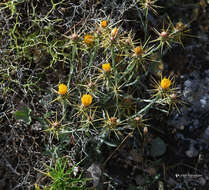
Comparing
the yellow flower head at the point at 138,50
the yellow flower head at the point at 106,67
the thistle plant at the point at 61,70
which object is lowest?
the thistle plant at the point at 61,70

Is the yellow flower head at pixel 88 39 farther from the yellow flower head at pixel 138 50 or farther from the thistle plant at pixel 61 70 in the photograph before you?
the yellow flower head at pixel 138 50

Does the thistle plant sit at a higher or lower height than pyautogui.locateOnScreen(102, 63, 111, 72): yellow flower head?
lower

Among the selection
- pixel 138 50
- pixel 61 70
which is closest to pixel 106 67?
pixel 138 50

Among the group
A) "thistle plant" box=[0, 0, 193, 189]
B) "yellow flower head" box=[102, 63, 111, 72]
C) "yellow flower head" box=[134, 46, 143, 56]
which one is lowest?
"thistle plant" box=[0, 0, 193, 189]

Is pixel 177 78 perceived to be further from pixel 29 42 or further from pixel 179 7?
pixel 29 42

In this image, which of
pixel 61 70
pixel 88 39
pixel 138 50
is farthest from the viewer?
pixel 61 70

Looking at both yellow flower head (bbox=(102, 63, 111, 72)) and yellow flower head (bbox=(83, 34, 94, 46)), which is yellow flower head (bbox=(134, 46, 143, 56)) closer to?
yellow flower head (bbox=(102, 63, 111, 72))

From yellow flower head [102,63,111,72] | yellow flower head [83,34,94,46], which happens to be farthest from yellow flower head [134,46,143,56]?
yellow flower head [83,34,94,46]

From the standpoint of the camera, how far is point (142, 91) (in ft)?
8.11

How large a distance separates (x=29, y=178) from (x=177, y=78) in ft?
5.04

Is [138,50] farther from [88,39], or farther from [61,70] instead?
[61,70]

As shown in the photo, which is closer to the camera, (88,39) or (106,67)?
(106,67)

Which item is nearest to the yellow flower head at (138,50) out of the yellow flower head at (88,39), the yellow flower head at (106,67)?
the yellow flower head at (106,67)

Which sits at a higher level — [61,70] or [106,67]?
[106,67]
